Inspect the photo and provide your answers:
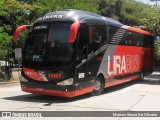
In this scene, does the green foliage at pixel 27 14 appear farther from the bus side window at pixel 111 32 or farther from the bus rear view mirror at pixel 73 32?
the bus rear view mirror at pixel 73 32

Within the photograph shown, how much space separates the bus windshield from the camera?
12930mm

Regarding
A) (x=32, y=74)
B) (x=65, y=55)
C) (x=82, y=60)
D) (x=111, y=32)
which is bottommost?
(x=32, y=74)

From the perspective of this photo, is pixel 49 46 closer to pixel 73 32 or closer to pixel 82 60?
pixel 82 60

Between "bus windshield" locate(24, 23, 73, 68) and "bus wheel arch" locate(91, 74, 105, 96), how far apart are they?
2.42 m

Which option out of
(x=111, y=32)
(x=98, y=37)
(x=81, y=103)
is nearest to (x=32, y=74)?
(x=81, y=103)

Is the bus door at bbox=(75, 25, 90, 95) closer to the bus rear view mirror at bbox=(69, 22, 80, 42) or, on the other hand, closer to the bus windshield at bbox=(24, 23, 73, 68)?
the bus windshield at bbox=(24, 23, 73, 68)

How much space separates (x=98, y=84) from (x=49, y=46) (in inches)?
123

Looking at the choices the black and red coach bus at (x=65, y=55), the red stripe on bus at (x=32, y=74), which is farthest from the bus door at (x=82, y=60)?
the red stripe on bus at (x=32, y=74)

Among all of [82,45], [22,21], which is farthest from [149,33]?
[82,45]

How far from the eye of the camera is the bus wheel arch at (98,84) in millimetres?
14928

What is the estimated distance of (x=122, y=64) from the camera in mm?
18266

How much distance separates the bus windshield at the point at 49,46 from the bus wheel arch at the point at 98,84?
242 centimetres

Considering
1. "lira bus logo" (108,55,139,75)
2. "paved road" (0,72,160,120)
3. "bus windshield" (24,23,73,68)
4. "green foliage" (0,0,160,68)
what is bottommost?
"paved road" (0,72,160,120)

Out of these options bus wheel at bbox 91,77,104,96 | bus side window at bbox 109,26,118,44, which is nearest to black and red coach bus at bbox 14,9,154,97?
bus wheel at bbox 91,77,104,96
